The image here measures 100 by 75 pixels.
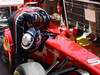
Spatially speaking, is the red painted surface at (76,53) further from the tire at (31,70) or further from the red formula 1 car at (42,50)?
the tire at (31,70)

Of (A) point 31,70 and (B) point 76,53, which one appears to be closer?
(A) point 31,70

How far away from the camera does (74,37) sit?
88.5 inches

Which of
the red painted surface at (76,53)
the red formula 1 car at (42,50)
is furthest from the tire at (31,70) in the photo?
the red painted surface at (76,53)

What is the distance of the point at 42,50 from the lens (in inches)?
68.9

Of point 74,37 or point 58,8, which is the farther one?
point 58,8

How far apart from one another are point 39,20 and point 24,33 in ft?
0.47

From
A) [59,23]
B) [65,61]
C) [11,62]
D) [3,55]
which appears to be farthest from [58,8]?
[65,61]

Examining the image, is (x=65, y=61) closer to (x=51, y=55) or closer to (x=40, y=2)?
(x=51, y=55)

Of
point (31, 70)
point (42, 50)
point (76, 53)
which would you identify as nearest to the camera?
point (31, 70)

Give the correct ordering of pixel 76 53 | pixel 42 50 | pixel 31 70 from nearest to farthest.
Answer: pixel 31 70, pixel 76 53, pixel 42 50

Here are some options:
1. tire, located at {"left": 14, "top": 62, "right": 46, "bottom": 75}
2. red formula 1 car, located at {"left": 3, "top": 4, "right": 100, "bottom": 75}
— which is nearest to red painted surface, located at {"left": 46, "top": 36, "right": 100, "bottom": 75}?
red formula 1 car, located at {"left": 3, "top": 4, "right": 100, "bottom": 75}

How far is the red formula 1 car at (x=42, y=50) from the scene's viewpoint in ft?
4.60

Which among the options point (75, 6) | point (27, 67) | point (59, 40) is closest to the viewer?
point (27, 67)

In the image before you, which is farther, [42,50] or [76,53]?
[42,50]
